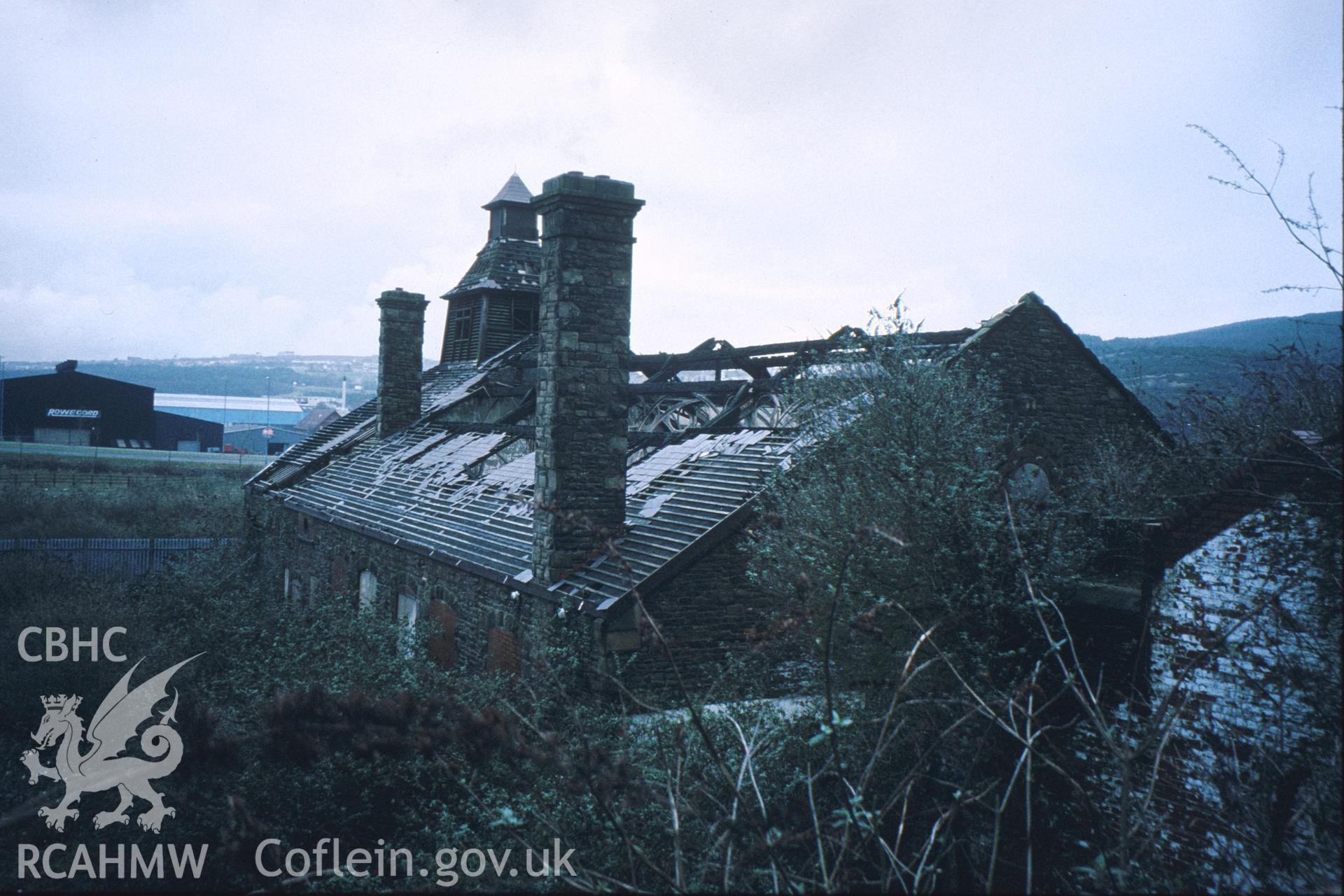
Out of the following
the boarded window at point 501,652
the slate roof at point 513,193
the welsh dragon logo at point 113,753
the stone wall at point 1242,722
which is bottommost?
Result: the welsh dragon logo at point 113,753

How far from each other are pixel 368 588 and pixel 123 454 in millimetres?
42343

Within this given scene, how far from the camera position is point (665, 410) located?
1476 centimetres

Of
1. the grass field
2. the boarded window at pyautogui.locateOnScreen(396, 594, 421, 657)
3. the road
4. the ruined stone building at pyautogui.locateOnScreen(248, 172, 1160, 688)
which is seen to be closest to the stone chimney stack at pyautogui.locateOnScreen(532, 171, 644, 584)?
the ruined stone building at pyautogui.locateOnScreen(248, 172, 1160, 688)

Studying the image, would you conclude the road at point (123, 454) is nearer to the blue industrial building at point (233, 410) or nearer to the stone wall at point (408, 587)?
the blue industrial building at point (233, 410)

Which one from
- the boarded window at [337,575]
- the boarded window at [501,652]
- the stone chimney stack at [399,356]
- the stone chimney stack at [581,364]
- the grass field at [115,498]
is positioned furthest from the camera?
the grass field at [115,498]

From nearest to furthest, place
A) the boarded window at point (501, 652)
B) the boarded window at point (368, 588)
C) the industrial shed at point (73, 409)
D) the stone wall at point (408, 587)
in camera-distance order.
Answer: the boarded window at point (501, 652)
the stone wall at point (408, 587)
the boarded window at point (368, 588)
the industrial shed at point (73, 409)

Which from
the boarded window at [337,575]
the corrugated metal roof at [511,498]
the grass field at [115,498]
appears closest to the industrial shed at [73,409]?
the grass field at [115,498]

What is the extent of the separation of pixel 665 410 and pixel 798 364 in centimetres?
394

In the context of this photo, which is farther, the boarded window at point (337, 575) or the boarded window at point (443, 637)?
the boarded window at point (337, 575)

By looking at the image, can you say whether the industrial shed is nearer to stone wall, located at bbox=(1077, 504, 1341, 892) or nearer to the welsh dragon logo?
the welsh dragon logo

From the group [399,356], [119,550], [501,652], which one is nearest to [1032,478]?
[501,652]

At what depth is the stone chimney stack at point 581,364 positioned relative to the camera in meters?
9.86

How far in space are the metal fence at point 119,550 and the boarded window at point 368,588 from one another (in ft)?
28.6

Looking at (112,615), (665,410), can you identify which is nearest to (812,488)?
(665,410)
